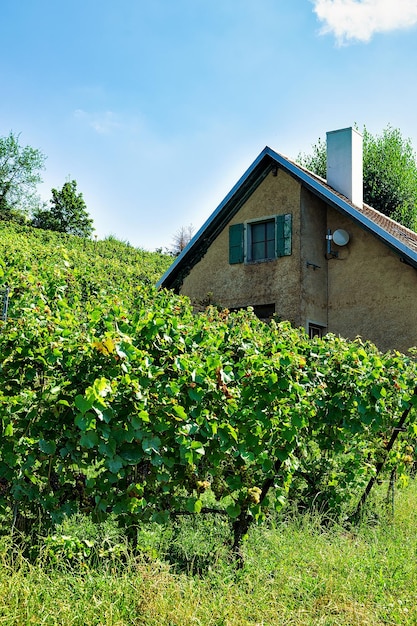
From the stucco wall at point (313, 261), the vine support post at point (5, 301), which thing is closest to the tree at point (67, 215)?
the stucco wall at point (313, 261)

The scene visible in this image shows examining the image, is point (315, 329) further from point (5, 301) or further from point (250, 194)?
point (5, 301)

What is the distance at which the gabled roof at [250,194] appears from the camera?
1240 cm

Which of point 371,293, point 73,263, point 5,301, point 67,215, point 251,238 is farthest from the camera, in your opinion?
point 67,215

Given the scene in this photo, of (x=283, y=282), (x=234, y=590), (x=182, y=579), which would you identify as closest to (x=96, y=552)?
(x=182, y=579)

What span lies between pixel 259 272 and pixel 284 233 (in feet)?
3.45

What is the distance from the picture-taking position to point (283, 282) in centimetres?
1370

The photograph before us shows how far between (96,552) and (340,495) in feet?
8.26

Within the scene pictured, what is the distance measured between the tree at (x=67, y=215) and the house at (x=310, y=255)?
23.3m

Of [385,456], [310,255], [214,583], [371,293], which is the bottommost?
[214,583]

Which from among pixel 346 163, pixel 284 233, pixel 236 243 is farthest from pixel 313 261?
pixel 346 163

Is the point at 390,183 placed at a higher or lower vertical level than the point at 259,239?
higher

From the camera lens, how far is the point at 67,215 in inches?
1489

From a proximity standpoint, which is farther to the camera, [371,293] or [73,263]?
[73,263]

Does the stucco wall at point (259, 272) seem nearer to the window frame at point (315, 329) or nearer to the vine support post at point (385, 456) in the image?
the window frame at point (315, 329)
